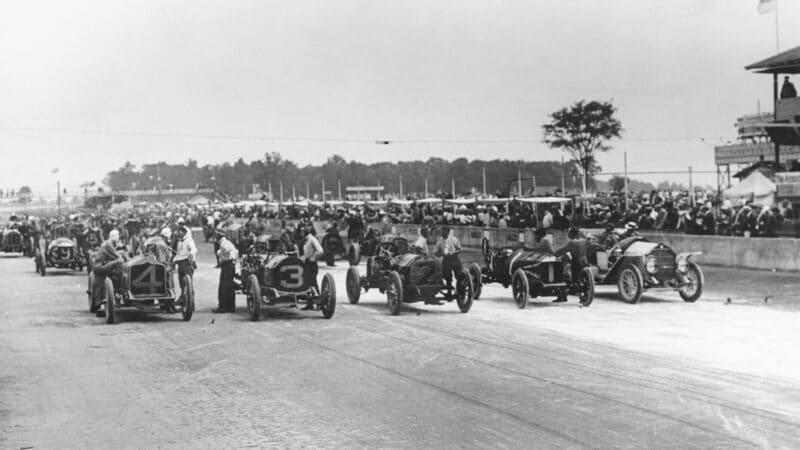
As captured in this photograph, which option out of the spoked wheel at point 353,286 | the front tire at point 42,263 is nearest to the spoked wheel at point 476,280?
the spoked wheel at point 353,286

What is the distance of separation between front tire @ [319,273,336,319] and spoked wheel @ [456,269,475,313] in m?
2.38

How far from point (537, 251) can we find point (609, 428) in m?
10.6

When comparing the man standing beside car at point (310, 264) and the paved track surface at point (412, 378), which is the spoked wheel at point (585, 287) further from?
the man standing beside car at point (310, 264)

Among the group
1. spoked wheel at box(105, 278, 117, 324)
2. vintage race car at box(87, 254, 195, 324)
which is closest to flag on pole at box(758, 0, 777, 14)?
vintage race car at box(87, 254, 195, 324)

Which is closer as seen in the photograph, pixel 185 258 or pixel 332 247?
pixel 185 258

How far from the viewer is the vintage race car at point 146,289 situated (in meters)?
15.8

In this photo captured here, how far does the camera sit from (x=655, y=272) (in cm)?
1784

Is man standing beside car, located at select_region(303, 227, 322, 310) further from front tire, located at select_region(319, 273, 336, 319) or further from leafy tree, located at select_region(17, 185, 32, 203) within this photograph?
leafy tree, located at select_region(17, 185, 32, 203)

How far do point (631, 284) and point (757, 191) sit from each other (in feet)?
73.8

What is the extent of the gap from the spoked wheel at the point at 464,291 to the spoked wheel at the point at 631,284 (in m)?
3.47

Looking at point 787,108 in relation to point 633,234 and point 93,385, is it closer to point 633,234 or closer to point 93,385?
point 633,234

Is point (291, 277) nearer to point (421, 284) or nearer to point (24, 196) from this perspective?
point (421, 284)

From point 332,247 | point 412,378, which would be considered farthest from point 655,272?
point 332,247

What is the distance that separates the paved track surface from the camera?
7.85 meters
